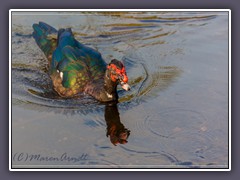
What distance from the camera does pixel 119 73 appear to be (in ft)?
33.8

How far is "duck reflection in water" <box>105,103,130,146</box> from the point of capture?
962cm

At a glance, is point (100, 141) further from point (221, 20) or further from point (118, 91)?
point (221, 20)

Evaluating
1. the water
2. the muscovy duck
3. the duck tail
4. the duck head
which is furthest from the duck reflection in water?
the duck tail

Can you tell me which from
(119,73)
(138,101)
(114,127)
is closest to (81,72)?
(119,73)

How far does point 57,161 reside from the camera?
899 centimetres

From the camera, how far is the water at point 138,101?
9.14m

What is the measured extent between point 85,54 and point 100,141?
2096 millimetres

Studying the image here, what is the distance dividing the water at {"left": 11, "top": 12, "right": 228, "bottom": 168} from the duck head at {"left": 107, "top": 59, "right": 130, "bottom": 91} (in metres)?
0.45

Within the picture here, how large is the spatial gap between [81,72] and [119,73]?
0.85 metres

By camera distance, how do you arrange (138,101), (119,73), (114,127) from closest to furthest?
(114,127) → (119,73) → (138,101)

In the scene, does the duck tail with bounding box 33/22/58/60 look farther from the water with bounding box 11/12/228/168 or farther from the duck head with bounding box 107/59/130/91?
the duck head with bounding box 107/59/130/91

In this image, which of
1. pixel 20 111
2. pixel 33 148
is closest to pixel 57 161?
pixel 33 148

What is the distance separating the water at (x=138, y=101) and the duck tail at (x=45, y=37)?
0.84 feet

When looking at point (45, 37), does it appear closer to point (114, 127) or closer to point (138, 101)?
point (138, 101)
